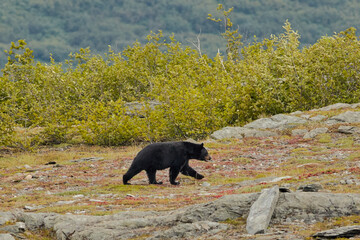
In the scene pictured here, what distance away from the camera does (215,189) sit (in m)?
19.9

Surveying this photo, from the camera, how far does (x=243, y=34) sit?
95625mm

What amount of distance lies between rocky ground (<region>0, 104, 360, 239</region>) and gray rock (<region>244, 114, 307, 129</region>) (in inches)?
3.7

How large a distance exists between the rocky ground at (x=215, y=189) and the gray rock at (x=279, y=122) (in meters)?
0.09

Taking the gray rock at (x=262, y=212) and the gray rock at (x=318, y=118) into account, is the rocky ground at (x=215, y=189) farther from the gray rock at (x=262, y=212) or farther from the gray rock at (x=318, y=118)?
the gray rock at (x=262, y=212)

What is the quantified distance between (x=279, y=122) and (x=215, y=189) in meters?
24.4

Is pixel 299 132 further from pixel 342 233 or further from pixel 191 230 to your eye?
pixel 342 233

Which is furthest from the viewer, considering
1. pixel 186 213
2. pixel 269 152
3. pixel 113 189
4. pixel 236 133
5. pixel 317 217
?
pixel 236 133

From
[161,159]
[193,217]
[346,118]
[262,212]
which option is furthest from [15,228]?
[346,118]

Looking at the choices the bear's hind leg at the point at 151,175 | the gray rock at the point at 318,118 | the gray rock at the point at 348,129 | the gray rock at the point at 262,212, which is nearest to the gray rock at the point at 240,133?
the gray rock at the point at 318,118

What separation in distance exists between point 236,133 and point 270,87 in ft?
38.8

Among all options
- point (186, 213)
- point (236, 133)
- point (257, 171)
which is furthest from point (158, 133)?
point (186, 213)

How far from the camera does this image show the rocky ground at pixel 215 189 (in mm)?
10914

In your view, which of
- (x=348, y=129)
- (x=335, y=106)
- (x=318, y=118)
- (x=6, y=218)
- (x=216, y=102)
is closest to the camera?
(x=6, y=218)

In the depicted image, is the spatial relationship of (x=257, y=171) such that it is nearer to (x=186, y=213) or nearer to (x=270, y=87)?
(x=186, y=213)
